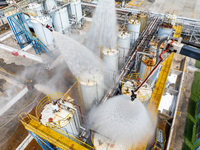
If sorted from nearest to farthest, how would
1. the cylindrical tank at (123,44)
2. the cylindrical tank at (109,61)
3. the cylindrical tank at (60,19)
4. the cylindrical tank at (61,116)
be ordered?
the cylindrical tank at (61,116), the cylindrical tank at (109,61), the cylindrical tank at (123,44), the cylindrical tank at (60,19)

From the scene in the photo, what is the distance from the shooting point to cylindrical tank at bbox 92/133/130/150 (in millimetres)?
8023

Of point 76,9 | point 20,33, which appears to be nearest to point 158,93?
point 76,9

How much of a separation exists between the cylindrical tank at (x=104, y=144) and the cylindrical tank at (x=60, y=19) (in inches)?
950

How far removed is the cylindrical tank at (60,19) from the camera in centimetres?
2736

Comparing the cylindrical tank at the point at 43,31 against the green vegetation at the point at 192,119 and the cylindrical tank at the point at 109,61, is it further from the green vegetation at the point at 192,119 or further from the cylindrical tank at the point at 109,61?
the green vegetation at the point at 192,119

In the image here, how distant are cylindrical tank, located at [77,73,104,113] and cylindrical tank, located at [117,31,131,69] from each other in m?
7.03

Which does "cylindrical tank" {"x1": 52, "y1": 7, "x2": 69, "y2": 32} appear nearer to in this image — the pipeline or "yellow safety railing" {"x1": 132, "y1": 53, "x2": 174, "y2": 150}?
the pipeline

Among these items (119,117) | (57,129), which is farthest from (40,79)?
(119,117)

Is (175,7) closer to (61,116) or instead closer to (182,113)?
(182,113)

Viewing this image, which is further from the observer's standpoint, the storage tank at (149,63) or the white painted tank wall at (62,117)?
the storage tank at (149,63)

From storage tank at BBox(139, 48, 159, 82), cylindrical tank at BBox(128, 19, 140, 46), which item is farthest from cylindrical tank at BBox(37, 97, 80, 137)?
cylindrical tank at BBox(128, 19, 140, 46)

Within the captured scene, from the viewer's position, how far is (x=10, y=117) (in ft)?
57.2

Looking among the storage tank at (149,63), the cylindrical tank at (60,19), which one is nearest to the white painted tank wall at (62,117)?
the storage tank at (149,63)

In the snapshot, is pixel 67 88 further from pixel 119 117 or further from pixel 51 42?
pixel 119 117
